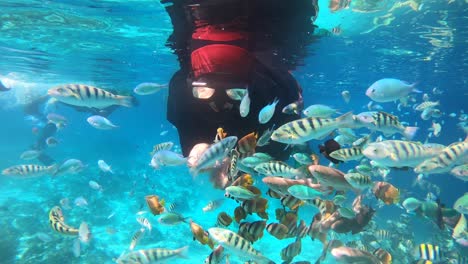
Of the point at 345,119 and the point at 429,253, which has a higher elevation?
the point at 345,119

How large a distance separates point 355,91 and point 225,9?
3192cm

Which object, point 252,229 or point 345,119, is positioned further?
Answer: point 252,229

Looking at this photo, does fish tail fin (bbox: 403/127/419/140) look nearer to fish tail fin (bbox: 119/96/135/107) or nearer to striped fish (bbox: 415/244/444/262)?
striped fish (bbox: 415/244/444/262)

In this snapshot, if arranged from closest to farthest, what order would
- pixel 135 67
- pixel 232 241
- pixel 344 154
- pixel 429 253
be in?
pixel 232 241, pixel 344 154, pixel 429 253, pixel 135 67

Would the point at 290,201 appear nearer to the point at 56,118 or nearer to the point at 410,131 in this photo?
the point at 410,131

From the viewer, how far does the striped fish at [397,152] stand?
386 cm

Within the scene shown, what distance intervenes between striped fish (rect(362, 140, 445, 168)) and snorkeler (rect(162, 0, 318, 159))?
196cm

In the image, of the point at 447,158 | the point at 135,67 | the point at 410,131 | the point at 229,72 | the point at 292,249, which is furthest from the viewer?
the point at 135,67

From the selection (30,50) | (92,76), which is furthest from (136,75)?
(30,50)

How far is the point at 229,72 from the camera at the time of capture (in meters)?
7.89

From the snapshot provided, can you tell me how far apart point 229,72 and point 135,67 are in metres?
21.8

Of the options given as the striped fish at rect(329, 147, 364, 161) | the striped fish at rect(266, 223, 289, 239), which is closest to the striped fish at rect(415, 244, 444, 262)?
the striped fish at rect(329, 147, 364, 161)

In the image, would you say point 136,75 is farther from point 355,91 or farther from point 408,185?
point 408,185

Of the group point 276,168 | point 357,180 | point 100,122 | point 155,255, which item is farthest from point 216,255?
point 100,122
